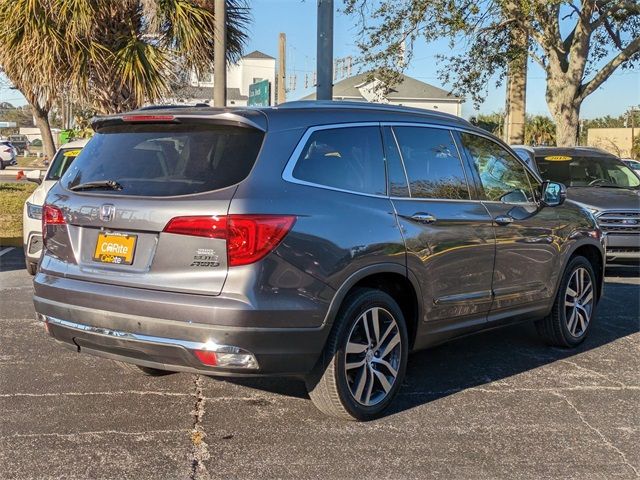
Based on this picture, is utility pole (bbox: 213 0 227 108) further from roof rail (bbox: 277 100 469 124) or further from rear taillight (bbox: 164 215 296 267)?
rear taillight (bbox: 164 215 296 267)

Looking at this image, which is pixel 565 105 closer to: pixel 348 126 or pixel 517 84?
pixel 517 84

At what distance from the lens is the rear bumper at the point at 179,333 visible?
369 cm

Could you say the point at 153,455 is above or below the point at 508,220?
below

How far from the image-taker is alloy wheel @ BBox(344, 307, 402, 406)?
14.1 feet

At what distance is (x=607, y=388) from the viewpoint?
5.19 metres

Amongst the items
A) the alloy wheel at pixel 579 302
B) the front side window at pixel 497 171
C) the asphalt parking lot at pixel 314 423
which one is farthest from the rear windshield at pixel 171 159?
the alloy wheel at pixel 579 302

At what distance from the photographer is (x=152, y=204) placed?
385cm

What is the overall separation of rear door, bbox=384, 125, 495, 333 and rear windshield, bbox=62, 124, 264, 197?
1.11 m

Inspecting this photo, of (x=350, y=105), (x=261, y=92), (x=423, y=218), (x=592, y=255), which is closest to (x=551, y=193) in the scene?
(x=592, y=255)

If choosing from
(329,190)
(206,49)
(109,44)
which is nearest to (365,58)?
(206,49)

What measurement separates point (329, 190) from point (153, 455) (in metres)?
1.70

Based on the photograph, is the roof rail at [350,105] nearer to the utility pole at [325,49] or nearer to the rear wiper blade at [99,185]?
the rear wiper blade at [99,185]

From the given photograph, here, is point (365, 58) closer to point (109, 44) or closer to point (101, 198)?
point (109, 44)

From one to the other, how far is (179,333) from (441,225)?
1.89 metres
